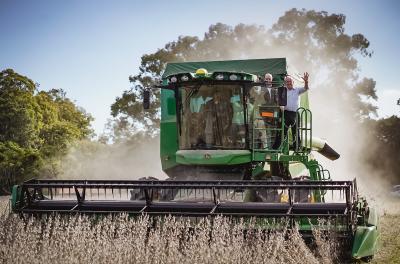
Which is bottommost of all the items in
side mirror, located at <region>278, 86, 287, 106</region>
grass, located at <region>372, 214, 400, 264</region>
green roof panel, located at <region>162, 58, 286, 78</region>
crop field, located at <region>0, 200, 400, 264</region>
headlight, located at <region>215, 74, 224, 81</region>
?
grass, located at <region>372, 214, 400, 264</region>

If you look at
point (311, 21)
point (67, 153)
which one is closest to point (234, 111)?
point (67, 153)

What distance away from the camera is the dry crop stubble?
582 cm

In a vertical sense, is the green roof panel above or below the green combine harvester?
above

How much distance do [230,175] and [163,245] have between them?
10.1 ft

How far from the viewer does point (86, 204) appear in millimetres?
7086

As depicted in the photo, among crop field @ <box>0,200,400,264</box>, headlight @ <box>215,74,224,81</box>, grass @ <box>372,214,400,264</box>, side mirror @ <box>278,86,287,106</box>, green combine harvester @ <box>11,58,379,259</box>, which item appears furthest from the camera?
headlight @ <box>215,74,224,81</box>

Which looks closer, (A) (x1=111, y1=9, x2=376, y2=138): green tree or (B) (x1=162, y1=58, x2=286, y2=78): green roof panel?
(B) (x1=162, y1=58, x2=286, y2=78): green roof panel

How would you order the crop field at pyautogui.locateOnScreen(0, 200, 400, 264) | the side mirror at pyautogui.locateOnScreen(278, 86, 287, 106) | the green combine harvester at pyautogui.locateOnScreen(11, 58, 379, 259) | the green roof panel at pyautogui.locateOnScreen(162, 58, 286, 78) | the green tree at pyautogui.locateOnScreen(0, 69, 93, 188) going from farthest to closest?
the green tree at pyautogui.locateOnScreen(0, 69, 93, 188)
the green roof panel at pyautogui.locateOnScreen(162, 58, 286, 78)
the side mirror at pyautogui.locateOnScreen(278, 86, 287, 106)
the green combine harvester at pyautogui.locateOnScreen(11, 58, 379, 259)
the crop field at pyautogui.locateOnScreen(0, 200, 400, 264)

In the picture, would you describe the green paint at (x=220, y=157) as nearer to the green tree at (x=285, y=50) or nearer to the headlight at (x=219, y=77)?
the headlight at (x=219, y=77)

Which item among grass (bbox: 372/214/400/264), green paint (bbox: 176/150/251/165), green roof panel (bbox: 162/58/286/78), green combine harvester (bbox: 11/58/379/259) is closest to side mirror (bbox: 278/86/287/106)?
green combine harvester (bbox: 11/58/379/259)

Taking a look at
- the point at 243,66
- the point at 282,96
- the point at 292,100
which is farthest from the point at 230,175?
the point at 243,66

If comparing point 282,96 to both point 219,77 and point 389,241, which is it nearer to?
point 219,77

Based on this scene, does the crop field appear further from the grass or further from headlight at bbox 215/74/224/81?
headlight at bbox 215/74/224/81

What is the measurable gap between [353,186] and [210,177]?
9.37 feet
